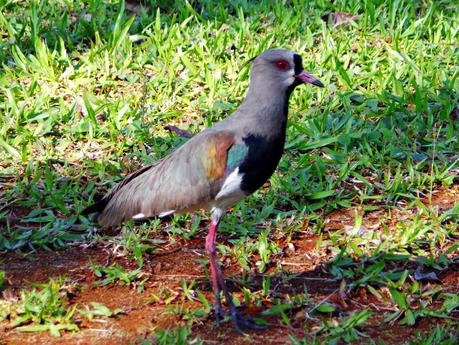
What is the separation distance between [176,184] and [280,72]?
35.5 inches

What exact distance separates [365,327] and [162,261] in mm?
1415

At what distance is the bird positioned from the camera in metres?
4.84

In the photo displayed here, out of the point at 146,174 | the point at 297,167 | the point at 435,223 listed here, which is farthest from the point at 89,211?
the point at 435,223

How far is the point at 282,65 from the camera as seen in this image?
5.00 metres

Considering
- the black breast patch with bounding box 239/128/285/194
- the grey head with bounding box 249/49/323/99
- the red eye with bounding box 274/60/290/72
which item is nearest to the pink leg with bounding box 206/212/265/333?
the black breast patch with bounding box 239/128/285/194

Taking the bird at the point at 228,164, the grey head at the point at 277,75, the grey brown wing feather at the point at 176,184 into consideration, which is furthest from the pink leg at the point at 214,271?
the grey head at the point at 277,75

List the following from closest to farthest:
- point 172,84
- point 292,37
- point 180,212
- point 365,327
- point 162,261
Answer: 1. point 365,327
2. point 180,212
3. point 162,261
4. point 172,84
5. point 292,37

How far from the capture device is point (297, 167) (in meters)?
6.34

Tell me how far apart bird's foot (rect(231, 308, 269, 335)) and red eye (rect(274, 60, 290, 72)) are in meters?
1.43

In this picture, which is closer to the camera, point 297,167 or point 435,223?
point 435,223

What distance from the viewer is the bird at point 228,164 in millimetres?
4836

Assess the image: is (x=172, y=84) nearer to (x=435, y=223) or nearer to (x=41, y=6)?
(x=41, y=6)

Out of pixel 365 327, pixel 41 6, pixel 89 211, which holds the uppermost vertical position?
pixel 41 6

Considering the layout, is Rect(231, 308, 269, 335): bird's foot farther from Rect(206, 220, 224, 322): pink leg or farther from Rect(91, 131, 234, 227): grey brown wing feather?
Rect(91, 131, 234, 227): grey brown wing feather
